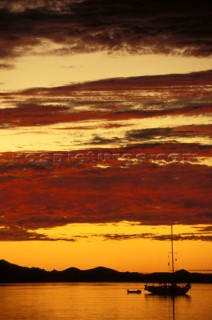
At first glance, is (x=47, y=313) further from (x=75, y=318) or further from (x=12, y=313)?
(x=75, y=318)

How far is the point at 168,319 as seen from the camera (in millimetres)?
126625

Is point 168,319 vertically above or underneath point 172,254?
underneath

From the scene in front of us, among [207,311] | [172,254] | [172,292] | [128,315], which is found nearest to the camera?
[128,315]

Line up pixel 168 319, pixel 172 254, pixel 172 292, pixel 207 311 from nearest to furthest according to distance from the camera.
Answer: pixel 168 319 < pixel 207 311 < pixel 172 254 < pixel 172 292

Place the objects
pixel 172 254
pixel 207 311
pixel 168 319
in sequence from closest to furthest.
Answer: pixel 168 319 → pixel 207 311 → pixel 172 254

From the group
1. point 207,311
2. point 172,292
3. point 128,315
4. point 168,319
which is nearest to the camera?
point 168,319

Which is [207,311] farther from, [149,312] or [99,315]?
[99,315]

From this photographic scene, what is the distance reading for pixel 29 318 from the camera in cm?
12756

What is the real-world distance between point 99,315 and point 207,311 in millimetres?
24729

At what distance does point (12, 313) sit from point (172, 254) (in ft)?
145

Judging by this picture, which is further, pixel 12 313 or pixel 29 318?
pixel 12 313

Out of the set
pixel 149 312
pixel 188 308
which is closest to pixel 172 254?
pixel 188 308

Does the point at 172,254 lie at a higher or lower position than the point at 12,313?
higher

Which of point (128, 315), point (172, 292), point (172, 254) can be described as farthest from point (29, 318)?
point (172, 292)
